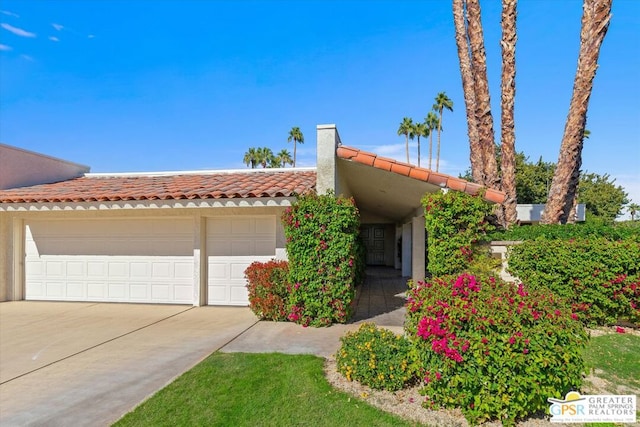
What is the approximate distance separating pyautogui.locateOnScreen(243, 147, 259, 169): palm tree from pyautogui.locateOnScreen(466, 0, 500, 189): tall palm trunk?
149 ft

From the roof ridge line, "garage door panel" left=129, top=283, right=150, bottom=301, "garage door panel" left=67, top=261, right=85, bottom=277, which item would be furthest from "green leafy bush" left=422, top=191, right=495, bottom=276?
"garage door panel" left=67, top=261, right=85, bottom=277

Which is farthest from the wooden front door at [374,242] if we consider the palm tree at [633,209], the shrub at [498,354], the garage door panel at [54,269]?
the palm tree at [633,209]

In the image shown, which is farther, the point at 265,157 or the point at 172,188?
the point at 265,157

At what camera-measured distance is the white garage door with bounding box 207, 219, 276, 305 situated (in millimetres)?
9367

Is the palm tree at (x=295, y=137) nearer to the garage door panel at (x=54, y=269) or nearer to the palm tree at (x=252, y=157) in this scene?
the palm tree at (x=252, y=157)

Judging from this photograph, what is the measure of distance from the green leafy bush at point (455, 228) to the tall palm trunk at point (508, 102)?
4.89 metres

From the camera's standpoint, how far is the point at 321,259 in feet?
24.1

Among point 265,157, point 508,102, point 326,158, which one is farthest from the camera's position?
point 265,157

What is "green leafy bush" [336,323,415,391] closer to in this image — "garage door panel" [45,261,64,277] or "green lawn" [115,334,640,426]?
"green lawn" [115,334,640,426]

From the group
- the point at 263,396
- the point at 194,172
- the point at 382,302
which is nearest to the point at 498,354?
the point at 263,396

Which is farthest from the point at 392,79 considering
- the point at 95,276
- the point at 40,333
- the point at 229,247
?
the point at 40,333

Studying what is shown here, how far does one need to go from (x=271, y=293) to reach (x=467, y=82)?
35.3ft

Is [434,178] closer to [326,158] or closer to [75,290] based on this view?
[326,158]

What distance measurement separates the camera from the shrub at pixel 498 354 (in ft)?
11.1
